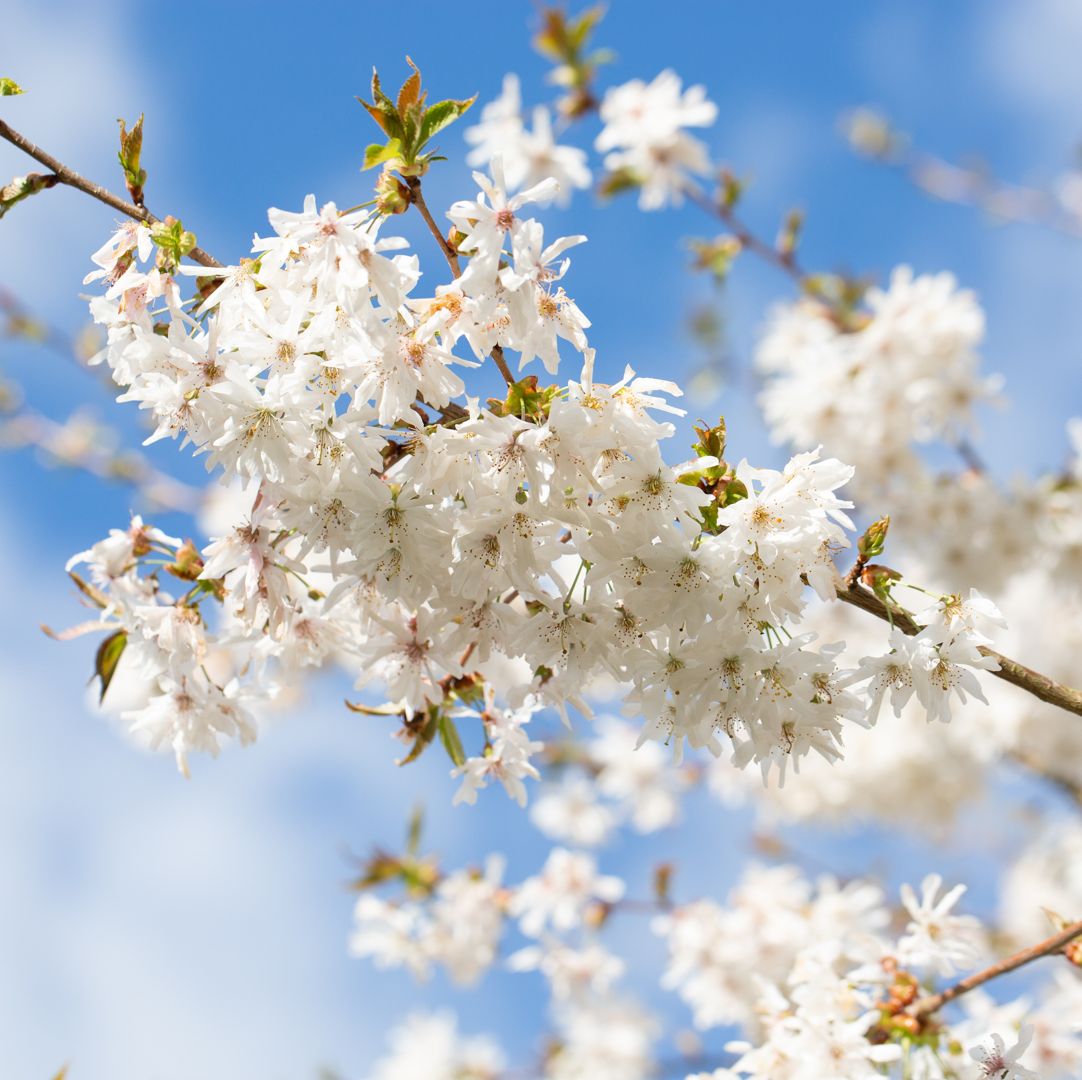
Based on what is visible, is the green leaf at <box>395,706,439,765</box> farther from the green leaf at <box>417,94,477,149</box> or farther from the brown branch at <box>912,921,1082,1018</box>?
the brown branch at <box>912,921,1082,1018</box>

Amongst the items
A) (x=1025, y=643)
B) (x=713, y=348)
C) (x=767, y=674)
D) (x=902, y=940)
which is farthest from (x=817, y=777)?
(x=767, y=674)

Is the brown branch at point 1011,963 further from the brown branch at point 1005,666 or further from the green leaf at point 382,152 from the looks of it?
the green leaf at point 382,152

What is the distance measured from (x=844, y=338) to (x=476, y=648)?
369 centimetres

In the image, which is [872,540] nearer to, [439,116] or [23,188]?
[439,116]

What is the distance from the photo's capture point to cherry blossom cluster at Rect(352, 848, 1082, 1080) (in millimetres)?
2535

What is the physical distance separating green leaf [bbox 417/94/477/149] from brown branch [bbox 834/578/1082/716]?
1055mm

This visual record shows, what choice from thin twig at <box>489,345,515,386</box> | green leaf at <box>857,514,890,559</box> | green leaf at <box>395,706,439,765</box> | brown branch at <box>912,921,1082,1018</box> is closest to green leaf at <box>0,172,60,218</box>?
thin twig at <box>489,345,515,386</box>

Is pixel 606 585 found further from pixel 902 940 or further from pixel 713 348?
pixel 713 348

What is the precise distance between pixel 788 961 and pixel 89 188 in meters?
4.55

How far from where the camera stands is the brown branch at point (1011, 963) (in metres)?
2.06

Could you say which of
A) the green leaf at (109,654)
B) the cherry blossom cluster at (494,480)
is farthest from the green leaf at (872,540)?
the green leaf at (109,654)

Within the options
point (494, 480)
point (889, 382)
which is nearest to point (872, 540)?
point (494, 480)

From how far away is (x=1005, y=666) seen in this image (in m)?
1.80

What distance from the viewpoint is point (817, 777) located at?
7133 millimetres
